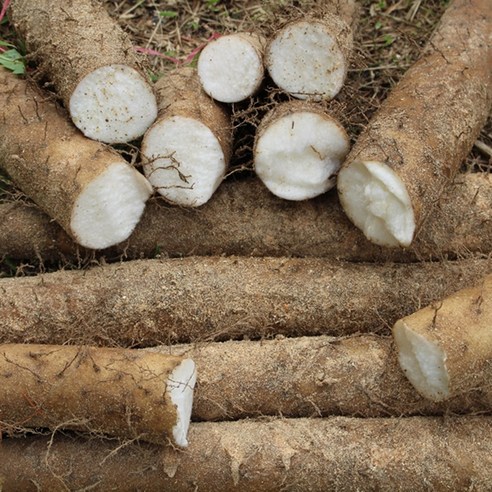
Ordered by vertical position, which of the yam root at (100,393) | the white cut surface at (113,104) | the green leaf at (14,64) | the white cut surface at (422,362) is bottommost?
the yam root at (100,393)

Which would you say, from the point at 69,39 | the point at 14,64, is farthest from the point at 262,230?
the point at 14,64

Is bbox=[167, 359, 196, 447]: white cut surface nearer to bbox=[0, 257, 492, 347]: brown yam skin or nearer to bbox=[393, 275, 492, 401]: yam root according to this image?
bbox=[0, 257, 492, 347]: brown yam skin

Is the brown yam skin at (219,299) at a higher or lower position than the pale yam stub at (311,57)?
lower

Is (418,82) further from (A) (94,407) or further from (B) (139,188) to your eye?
(A) (94,407)

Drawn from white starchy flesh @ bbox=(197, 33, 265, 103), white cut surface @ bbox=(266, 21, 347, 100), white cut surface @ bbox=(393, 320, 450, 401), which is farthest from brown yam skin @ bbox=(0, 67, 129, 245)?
white cut surface @ bbox=(393, 320, 450, 401)

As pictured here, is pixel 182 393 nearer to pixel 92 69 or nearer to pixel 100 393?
pixel 100 393

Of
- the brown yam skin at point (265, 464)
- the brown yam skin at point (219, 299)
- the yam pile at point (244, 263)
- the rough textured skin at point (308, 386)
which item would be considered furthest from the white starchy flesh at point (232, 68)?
the brown yam skin at point (265, 464)

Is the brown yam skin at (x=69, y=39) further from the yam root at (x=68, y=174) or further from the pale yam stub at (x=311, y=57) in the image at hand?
the pale yam stub at (x=311, y=57)
